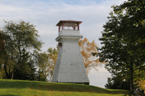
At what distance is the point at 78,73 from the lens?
3403 centimetres

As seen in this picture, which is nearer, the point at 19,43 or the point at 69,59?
the point at 69,59

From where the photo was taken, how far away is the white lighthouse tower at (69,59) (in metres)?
33.5

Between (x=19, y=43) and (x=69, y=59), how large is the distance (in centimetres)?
1301

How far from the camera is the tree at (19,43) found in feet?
126

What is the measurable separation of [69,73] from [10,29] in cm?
1707

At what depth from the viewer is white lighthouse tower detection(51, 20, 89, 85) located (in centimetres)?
3347

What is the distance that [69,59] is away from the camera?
3444 cm

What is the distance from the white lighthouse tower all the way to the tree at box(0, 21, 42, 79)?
764cm

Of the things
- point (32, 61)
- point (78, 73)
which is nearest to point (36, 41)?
point (32, 61)

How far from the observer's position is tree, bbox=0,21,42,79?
126 ft

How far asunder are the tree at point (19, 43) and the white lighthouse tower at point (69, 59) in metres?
7.64

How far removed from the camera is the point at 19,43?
39.9 metres

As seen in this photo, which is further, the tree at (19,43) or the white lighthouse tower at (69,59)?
the tree at (19,43)

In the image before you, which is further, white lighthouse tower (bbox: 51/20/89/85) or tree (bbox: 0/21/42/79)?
tree (bbox: 0/21/42/79)
